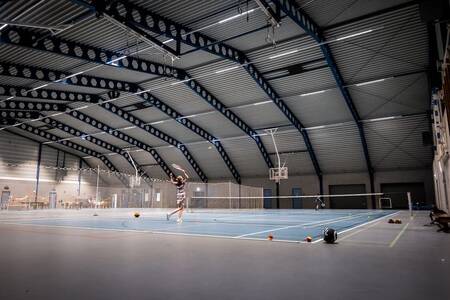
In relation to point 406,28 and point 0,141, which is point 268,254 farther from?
point 0,141

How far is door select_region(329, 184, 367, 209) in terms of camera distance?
3341 centimetres

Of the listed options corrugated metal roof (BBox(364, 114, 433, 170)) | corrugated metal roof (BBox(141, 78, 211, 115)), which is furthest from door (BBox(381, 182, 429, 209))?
corrugated metal roof (BBox(141, 78, 211, 115))

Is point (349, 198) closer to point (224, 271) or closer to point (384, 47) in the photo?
point (384, 47)

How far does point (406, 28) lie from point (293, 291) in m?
19.6

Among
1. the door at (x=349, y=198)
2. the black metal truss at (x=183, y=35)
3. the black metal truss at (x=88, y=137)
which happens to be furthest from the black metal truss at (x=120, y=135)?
the black metal truss at (x=183, y=35)

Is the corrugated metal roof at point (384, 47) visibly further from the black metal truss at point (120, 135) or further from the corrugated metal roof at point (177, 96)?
the black metal truss at point (120, 135)

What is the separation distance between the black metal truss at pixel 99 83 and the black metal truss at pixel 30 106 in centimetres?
724

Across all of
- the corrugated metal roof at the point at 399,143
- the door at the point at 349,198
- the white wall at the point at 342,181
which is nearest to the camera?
the corrugated metal roof at the point at 399,143

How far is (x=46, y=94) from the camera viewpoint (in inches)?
1075

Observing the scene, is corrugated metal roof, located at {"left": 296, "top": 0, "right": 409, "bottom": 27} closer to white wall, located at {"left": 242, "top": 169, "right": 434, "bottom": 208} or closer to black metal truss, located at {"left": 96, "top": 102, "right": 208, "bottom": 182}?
white wall, located at {"left": 242, "top": 169, "right": 434, "bottom": 208}

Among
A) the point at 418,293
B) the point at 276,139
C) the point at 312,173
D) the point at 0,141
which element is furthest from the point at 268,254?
the point at 0,141

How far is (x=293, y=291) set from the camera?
10.5ft

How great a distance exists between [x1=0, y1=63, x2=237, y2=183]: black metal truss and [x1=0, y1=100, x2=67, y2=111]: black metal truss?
7242mm

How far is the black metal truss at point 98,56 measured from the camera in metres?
16.7
